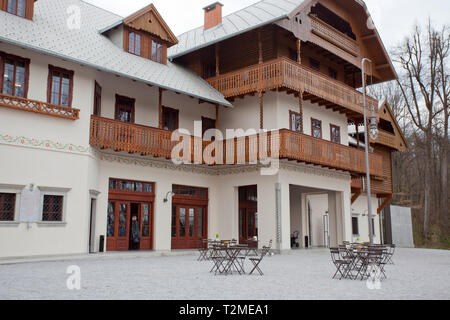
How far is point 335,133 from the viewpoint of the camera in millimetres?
23375

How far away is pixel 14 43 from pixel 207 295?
10055 millimetres

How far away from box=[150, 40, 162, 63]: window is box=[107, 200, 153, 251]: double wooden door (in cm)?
666

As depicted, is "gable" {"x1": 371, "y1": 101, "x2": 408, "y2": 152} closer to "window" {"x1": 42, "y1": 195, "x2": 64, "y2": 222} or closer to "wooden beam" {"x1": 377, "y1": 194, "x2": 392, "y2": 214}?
"wooden beam" {"x1": 377, "y1": 194, "x2": 392, "y2": 214}

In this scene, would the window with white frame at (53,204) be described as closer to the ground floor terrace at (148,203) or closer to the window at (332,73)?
the ground floor terrace at (148,203)

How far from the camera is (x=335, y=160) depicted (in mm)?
20203

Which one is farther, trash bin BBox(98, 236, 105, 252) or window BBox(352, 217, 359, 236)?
window BBox(352, 217, 359, 236)

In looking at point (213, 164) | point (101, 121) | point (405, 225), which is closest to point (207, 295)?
point (101, 121)

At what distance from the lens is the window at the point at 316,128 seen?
21672 mm

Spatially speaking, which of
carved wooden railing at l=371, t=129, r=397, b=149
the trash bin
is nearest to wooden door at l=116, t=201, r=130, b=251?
the trash bin

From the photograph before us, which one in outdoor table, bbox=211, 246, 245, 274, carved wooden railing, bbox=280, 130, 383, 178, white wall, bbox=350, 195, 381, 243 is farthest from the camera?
white wall, bbox=350, 195, 381, 243

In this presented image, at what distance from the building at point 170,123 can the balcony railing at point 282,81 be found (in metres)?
0.08

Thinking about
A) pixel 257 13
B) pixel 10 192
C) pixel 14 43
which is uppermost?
pixel 257 13

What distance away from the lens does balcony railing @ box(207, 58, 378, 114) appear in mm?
18297

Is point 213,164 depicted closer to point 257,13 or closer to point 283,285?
point 257,13
